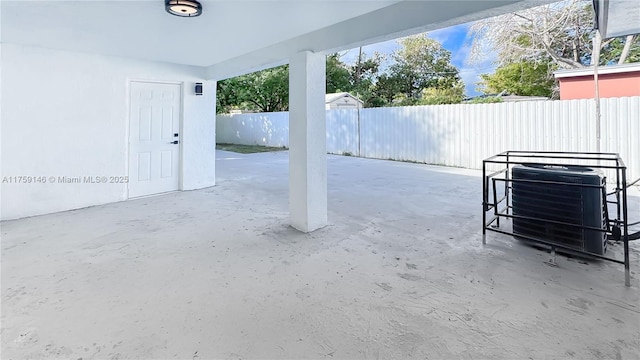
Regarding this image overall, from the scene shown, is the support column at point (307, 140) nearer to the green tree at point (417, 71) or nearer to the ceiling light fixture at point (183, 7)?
the ceiling light fixture at point (183, 7)

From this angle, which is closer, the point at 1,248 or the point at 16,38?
the point at 1,248

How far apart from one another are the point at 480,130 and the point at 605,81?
4154 millimetres

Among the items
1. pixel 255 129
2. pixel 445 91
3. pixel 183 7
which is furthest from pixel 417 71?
pixel 183 7

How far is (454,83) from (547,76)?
5.40 meters

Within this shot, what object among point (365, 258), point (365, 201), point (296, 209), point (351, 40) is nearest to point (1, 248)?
point (296, 209)

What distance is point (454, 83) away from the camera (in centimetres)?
1853

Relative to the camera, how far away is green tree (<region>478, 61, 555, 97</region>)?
45.2 feet

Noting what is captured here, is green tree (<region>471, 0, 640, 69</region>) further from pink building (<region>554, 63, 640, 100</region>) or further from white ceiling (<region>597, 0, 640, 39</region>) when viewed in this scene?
white ceiling (<region>597, 0, 640, 39</region>)

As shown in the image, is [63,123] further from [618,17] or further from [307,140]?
[618,17]

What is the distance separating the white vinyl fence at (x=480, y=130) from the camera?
20.1 ft

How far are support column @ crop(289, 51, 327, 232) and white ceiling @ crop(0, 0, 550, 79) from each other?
24 centimetres

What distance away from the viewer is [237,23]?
10.6 ft

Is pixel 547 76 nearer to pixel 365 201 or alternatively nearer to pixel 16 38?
pixel 365 201

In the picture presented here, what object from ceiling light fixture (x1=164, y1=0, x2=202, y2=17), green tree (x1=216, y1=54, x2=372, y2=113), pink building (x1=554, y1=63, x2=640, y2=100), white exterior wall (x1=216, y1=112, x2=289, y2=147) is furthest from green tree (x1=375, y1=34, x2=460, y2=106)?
ceiling light fixture (x1=164, y1=0, x2=202, y2=17)
